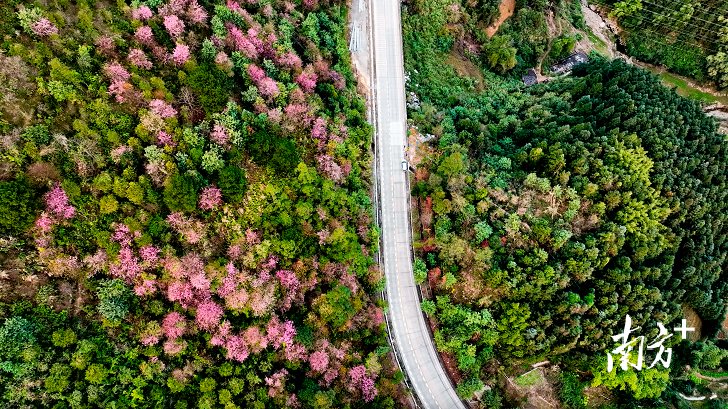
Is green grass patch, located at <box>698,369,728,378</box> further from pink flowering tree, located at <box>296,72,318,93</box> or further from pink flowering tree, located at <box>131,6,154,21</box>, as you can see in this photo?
pink flowering tree, located at <box>131,6,154,21</box>

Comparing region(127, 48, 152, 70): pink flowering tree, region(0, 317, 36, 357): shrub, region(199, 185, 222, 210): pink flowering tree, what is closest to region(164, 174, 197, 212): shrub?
region(199, 185, 222, 210): pink flowering tree

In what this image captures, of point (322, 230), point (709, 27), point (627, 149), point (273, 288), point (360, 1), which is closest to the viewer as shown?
point (273, 288)

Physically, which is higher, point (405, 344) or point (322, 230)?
point (322, 230)

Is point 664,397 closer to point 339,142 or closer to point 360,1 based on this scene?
point 339,142

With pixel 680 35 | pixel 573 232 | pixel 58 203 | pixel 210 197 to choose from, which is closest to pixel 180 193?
pixel 210 197

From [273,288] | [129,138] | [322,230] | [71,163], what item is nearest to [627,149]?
[322,230]

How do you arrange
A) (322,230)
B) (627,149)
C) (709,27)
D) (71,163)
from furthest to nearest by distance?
(709,27), (627,149), (322,230), (71,163)

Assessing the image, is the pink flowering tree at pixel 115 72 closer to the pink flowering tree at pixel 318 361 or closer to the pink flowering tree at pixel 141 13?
the pink flowering tree at pixel 141 13
